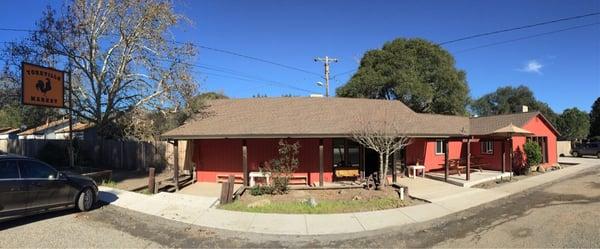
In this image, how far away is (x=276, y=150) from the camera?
18531 millimetres

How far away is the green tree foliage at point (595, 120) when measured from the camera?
2217 inches

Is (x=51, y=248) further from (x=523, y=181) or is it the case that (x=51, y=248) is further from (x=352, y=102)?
(x=523, y=181)

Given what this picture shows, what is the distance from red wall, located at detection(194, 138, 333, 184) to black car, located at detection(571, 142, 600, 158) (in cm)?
3335

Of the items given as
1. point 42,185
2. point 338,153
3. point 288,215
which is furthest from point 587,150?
point 42,185

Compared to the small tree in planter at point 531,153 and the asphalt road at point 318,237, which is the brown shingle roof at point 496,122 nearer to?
the small tree in planter at point 531,153

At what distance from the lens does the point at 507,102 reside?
76.2 m

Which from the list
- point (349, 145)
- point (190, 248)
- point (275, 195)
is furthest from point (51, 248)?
point (349, 145)

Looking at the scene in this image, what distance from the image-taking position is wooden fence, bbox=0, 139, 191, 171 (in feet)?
76.2

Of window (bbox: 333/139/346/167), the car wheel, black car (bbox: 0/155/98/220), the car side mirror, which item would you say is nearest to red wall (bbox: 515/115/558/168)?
window (bbox: 333/139/346/167)

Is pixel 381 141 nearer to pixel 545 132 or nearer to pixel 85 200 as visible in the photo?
pixel 85 200

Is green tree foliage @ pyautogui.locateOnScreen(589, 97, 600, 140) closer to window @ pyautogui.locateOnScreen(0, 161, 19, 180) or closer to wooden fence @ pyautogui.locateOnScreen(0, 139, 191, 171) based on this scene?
wooden fence @ pyautogui.locateOnScreen(0, 139, 191, 171)

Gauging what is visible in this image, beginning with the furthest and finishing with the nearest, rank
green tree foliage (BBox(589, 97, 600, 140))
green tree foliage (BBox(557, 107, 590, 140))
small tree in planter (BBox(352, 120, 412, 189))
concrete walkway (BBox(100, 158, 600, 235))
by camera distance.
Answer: green tree foliage (BBox(557, 107, 590, 140)), green tree foliage (BBox(589, 97, 600, 140)), small tree in planter (BBox(352, 120, 412, 189)), concrete walkway (BBox(100, 158, 600, 235))

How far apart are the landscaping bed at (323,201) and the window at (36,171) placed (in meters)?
4.35

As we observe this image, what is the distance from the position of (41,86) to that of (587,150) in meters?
44.2
